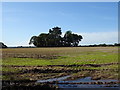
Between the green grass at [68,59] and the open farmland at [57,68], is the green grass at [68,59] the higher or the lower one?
the higher one

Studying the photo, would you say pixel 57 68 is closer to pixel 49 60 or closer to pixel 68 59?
pixel 49 60

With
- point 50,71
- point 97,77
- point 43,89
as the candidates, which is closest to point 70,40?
point 50,71

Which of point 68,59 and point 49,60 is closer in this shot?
point 49,60

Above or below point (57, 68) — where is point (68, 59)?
above

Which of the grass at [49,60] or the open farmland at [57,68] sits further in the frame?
the grass at [49,60]

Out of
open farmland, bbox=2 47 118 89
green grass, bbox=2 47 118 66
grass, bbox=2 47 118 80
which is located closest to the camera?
open farmland, bbox=2 47 118 89

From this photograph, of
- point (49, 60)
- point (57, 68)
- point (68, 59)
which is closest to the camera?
point (57, 68)

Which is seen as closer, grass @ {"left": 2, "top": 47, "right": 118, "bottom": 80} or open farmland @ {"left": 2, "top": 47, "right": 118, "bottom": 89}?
open farmland @ {"left": 2, "top": 47, "right": 118, "bottom": 89}

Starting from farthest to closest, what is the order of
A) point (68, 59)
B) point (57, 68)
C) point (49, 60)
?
1. point (68, 59)
2. point (49, 60)
3. point (57, 68)

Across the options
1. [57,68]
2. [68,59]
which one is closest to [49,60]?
[68,59]

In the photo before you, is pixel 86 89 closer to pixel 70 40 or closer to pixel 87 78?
pixel 87 78

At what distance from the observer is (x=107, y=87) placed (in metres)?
10.2

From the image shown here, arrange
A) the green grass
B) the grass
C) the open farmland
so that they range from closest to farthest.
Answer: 1. the open farmland
2. the grass
3. the green grass

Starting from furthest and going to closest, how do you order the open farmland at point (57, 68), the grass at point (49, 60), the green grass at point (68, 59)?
1. the green grass at point (68, 59)
2. the grass at point (49, 60)
3. the open farmland at point (57, 68)
